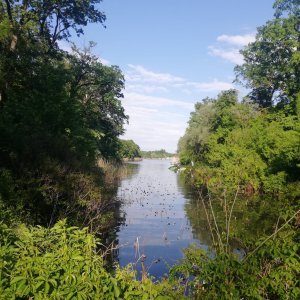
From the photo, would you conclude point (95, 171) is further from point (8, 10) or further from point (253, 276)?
point (253, 276)

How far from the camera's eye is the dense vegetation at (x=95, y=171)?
16.0 ft

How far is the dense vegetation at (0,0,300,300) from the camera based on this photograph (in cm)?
487

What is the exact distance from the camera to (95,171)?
21.8 meters

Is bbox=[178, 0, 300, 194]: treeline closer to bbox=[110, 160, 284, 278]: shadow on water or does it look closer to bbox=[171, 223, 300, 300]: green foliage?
bbox=[110, 160, 284, 278]: shadow on water

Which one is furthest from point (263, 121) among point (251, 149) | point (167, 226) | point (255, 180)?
point (167, 226)

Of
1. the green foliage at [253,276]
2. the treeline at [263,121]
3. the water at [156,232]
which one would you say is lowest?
the water at [156,232]

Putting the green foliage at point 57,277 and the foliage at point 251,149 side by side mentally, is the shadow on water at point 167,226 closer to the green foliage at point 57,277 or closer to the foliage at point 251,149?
the foliage at point 251,149

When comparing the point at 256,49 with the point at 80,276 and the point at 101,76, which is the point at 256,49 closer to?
the point at 101,76

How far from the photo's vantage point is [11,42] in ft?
73.5

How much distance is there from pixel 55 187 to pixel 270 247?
1113 centimetres

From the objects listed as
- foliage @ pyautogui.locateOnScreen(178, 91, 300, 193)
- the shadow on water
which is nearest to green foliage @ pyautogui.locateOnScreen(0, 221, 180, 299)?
the shadow on water

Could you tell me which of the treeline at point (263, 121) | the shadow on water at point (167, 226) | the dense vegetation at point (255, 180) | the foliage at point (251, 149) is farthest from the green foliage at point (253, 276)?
the treeline at point (263, 121)

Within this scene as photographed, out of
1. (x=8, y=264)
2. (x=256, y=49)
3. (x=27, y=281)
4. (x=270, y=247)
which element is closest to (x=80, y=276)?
(x=27, y=281)

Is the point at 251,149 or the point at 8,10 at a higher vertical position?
the point at 8,10
